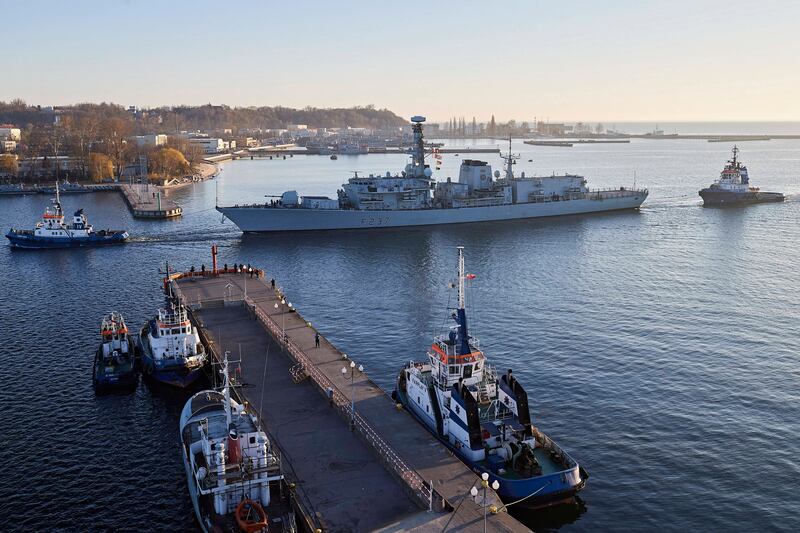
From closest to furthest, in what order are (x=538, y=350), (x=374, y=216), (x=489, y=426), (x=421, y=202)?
(x=489, y=426) → (x=538, y=350) → (x=374, y=216) → (x=421, y=202)

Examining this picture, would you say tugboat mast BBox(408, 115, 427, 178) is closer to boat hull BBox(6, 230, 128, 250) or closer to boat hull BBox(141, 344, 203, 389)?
boat hull BBox(6, 230, 128, 250)

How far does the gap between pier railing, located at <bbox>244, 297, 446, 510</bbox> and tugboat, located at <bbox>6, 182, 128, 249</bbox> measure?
2577 inches

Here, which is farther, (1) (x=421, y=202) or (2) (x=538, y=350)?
(1) (x=421, y=202)

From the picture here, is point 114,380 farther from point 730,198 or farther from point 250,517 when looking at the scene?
point 730,198

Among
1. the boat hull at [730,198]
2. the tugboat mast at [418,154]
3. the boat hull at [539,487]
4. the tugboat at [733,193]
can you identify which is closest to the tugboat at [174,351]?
the boat hull at [539,487]

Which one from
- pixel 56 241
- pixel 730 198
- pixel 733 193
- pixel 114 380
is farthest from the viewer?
pixel 733 193

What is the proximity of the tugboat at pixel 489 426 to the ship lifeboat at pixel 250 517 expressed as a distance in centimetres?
1177

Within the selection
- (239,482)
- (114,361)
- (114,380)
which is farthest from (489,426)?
(114,361)

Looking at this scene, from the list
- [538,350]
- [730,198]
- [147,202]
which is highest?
[730,198]

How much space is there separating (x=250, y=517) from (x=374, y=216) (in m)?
96.5

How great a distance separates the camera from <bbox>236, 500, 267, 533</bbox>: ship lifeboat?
92.4ft

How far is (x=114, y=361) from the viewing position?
52.8 metres

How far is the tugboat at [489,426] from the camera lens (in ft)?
113

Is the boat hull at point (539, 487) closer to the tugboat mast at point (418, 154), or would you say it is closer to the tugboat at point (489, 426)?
the tugboat at point (489, 426)
